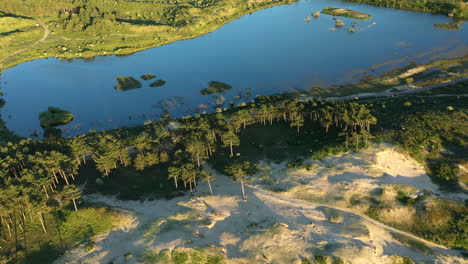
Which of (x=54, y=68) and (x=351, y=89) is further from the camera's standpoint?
(x=54, y=68)

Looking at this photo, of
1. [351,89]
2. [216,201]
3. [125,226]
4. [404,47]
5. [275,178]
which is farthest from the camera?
[404,47]

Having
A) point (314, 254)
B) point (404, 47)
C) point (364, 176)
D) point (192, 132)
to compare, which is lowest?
point (314, 254)

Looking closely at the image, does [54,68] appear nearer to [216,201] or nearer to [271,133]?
[271,133]

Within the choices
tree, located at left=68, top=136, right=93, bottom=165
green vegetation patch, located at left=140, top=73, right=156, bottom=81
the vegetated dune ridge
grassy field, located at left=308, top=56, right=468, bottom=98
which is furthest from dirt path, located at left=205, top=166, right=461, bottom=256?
green vegetation patch, located at left=140, top=73, right=156, bottom=81

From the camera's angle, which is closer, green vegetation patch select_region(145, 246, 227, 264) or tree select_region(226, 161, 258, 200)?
green vegetation patch select_region(145, 246, 227, 264)

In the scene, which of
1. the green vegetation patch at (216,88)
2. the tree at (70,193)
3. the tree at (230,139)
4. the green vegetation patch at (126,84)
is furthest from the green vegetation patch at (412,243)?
the green vegetation patch at (126,84)

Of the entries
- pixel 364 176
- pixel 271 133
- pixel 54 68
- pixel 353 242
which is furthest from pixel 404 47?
pixel 54 68

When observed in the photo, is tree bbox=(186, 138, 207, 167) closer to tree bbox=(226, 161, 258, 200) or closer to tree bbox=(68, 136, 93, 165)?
tree bbox=(226, 161, 258, 200)
